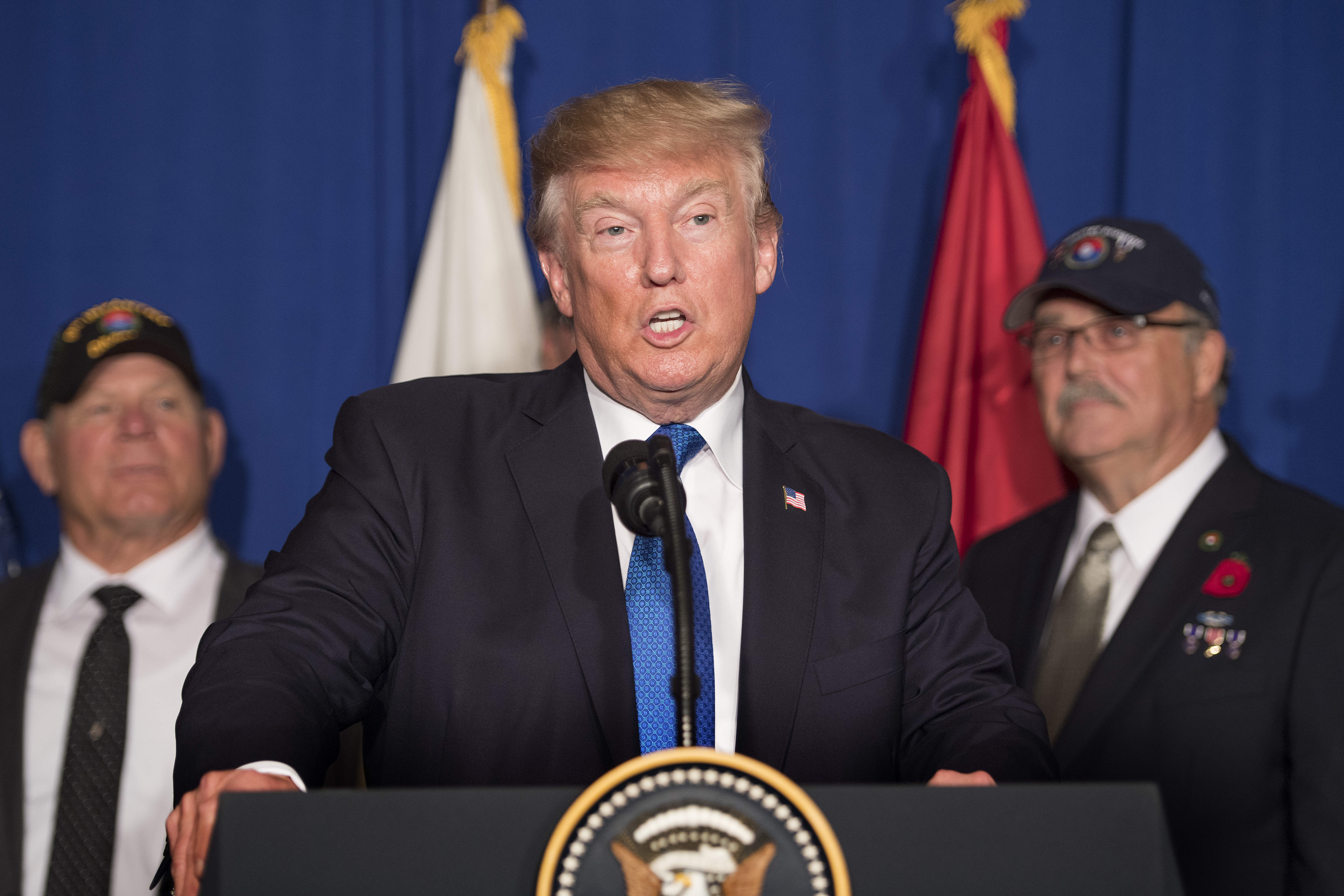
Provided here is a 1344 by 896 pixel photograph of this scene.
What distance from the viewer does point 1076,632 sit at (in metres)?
2.46

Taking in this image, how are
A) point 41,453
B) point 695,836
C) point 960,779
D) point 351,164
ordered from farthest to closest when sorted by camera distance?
point 351,164, point 41,453, point 960,779, point 695,836

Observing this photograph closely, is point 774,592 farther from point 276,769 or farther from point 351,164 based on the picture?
point 351,164

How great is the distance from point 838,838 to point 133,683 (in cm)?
198

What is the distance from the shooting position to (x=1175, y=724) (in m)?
2.23

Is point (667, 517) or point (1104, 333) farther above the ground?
point (1104, 333)

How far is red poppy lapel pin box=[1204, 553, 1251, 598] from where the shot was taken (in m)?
2.31

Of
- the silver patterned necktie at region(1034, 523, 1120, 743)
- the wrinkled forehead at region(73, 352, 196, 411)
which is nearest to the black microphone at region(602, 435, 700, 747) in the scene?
the silver patterned necktie at region(1034, 523, 1120, 743)

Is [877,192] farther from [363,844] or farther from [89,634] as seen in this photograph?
[363,844]

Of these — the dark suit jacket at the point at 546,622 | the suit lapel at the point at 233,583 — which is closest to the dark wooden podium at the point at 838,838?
the dark suit jacket at the point at 546,622

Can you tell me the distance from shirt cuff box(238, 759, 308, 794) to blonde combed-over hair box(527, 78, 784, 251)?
872mm

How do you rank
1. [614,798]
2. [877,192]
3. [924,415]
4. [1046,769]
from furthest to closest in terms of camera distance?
[877,192]
[924,415]
[1046,769]
[614,798]

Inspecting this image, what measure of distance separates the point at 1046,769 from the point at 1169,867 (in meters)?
0.47

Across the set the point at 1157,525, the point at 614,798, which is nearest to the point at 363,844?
the point at 614,798

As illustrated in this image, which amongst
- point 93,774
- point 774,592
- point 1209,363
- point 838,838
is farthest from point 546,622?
point 1209,363
